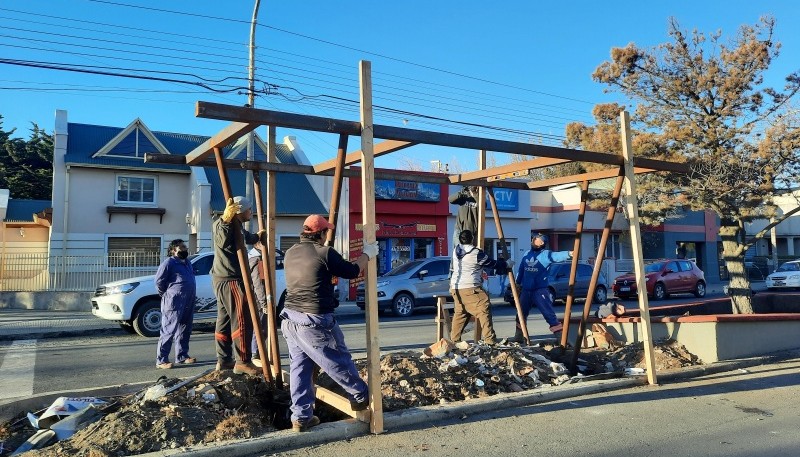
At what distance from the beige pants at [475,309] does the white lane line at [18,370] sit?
5127 millimetres

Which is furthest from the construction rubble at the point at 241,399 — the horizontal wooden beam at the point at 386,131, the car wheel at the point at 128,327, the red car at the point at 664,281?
the red car at the point at 664,281

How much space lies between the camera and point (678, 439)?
495cm

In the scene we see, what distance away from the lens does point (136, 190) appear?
23.5 meters

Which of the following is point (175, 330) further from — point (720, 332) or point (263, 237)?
point (720, 332)

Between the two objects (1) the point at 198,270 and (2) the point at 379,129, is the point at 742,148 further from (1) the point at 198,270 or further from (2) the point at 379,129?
(1) the point at 198,270

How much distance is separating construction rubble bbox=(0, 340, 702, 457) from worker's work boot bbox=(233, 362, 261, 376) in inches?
13.7

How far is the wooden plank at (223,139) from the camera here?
4.99m

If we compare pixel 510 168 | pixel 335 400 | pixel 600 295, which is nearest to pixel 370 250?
pixel 335 400

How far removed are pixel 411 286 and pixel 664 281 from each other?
38.1 feet

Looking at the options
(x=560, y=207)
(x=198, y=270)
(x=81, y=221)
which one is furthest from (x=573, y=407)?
(x=560, y=207)

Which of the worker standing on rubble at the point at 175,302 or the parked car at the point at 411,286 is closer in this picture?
the worker standing on rubble at the point at 175,302

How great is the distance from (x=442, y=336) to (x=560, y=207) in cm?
2343

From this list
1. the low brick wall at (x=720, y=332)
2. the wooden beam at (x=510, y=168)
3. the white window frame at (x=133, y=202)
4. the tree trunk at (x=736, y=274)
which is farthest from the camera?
the white window frame at (x=133, y=202)

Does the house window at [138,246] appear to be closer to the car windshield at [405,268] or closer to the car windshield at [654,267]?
the car windshield at [405,268]
